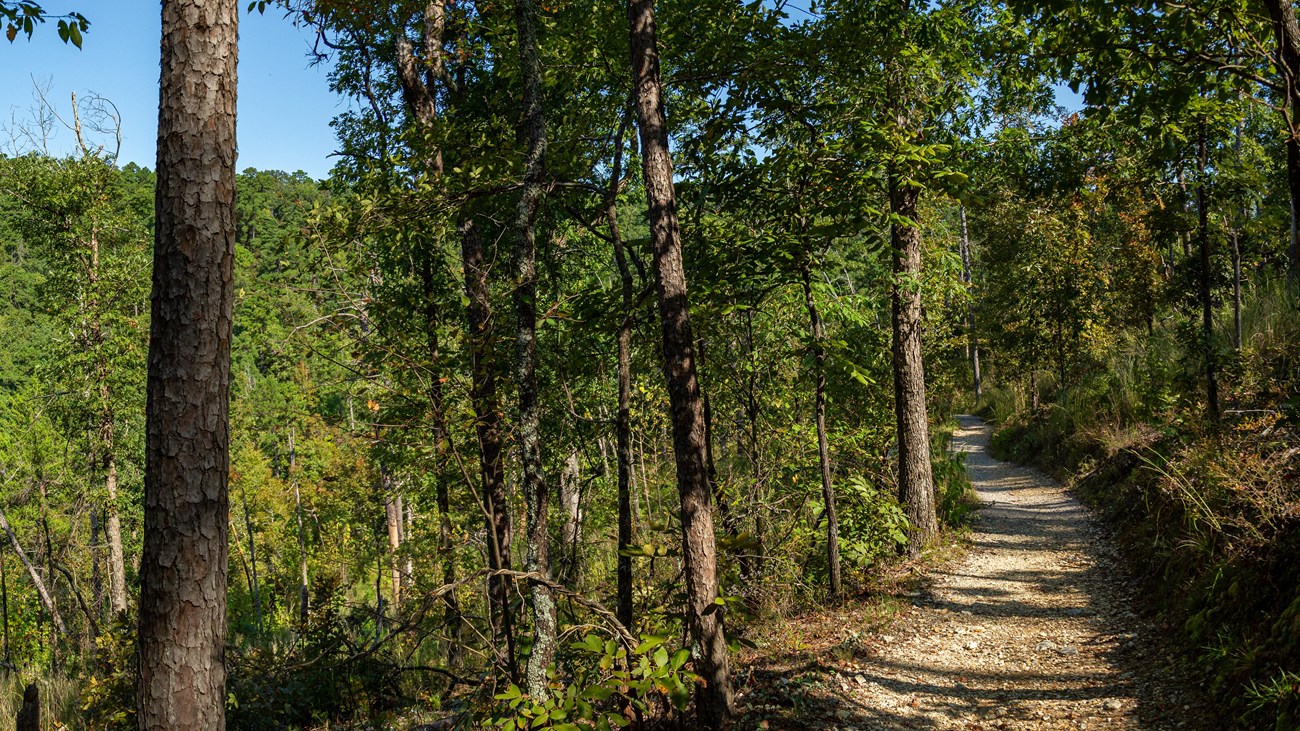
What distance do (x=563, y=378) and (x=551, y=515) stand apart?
5148 millimetres

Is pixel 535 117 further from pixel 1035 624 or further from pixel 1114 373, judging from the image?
pixel 1114 373

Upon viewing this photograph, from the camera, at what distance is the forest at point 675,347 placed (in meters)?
3.42

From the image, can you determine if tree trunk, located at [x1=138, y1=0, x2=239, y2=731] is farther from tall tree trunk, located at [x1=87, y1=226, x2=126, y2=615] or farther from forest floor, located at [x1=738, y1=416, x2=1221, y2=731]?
tall tree trunk, located at [x1=87, y1=226, x2=126, y2=615]

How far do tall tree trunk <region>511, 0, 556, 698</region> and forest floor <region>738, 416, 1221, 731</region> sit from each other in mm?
1571

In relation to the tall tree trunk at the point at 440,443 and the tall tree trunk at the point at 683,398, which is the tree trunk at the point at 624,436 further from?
the tall tree trunk at the point at 440,443

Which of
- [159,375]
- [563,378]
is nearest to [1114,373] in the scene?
[563,378]

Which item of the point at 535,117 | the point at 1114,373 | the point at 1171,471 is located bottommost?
the point at 1171,471

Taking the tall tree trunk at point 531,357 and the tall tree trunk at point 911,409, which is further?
the tall tree trunk at point 911,409

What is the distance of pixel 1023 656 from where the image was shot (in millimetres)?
6156

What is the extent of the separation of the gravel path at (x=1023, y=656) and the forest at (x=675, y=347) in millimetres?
355

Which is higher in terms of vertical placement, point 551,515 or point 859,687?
point 551,515

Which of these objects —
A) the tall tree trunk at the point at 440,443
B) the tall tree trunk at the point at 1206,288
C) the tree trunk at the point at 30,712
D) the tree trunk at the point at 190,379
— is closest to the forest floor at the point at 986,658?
the tall tree trunk at the point at 1206,288

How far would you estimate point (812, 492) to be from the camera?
25.7 feet

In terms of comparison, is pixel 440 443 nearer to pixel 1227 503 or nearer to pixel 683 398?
pixel 683 398
